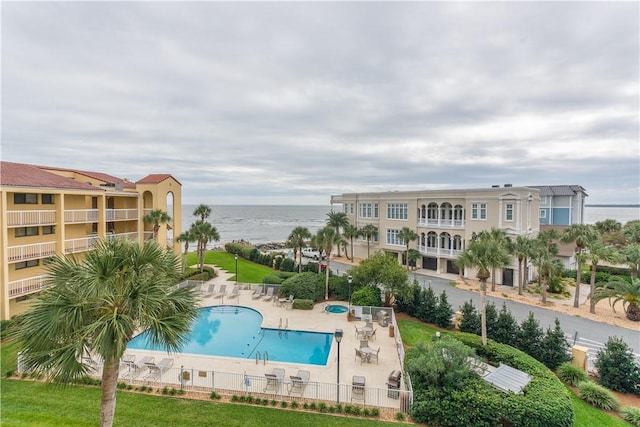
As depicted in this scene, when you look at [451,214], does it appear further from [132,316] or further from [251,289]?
[132,316]

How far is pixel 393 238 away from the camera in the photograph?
40344 millimetres

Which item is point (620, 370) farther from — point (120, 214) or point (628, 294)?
point (120, 214)

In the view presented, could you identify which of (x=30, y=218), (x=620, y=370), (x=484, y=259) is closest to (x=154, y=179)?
(x=30, y=218)

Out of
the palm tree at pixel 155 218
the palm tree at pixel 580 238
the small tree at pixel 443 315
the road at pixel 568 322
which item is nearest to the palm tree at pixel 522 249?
the palm tree at pixel 580 238

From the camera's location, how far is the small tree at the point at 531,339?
49.6 ft

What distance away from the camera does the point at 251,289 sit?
26.9 meters

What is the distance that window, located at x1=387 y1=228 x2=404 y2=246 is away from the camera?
3955 centimetres

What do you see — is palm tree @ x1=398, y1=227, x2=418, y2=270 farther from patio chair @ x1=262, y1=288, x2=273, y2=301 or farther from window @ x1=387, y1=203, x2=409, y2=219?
patio chair @ x1=262, y1=288, x2=273, y2=301

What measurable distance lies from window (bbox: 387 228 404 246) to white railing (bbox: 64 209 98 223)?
3062cm

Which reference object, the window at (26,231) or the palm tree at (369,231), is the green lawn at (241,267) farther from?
the window at (26,231)

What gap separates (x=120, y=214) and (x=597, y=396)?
107 feet

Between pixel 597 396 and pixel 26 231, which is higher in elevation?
pixel 26 231

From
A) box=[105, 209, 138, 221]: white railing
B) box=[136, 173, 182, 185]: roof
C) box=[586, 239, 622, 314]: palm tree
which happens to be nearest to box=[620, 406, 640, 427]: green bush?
box=[586, 239, 622, 314]: palm tree

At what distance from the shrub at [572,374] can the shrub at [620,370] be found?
2.92 feet
